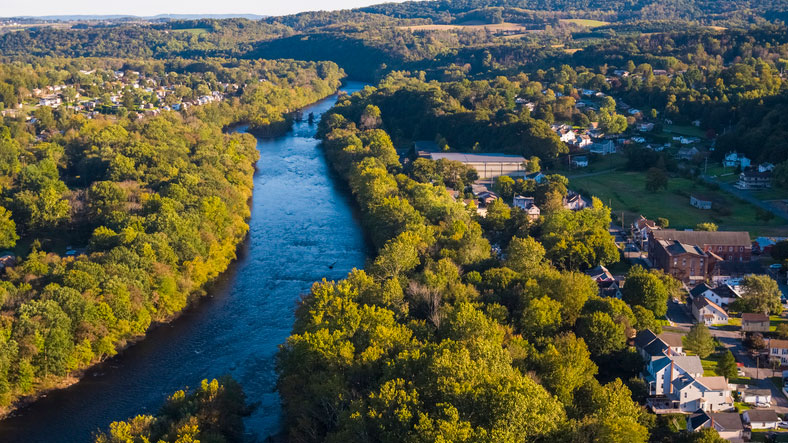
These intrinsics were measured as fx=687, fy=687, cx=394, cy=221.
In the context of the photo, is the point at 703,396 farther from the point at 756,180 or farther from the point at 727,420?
the point at 756,180

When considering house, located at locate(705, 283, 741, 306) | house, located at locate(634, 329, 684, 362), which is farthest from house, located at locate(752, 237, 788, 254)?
house, located at locate(634, 329, 684, 362)

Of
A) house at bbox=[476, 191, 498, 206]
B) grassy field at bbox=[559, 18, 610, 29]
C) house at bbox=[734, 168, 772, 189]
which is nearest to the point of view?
house at bbox=[476, 191, 498, 206]

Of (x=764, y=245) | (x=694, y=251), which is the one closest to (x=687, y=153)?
(x=764, y=245)

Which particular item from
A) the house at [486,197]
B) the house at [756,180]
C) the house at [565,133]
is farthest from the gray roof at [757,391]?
the house at [565,133]

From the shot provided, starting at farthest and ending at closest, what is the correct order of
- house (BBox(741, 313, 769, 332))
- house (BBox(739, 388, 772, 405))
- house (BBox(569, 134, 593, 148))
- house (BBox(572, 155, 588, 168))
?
house (BBox(569, 134, 593, 148)) → house (BBox(572, 155, 588, 168)) → house (BBox(741, 313, 769, 332)) → house (BBox(739, 388, 772, 405))

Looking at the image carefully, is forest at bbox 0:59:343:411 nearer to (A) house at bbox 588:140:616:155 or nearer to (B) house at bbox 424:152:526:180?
(B) house at bbox 424:152:526:180

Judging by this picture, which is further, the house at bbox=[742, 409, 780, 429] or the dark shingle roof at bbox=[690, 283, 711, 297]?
the dark shingle roof at bbox=[690, 283, 711, 297]

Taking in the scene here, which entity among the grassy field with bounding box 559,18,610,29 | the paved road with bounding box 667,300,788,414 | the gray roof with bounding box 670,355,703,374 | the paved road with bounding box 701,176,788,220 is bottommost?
the paved road with bounding box 701,176,788,220
